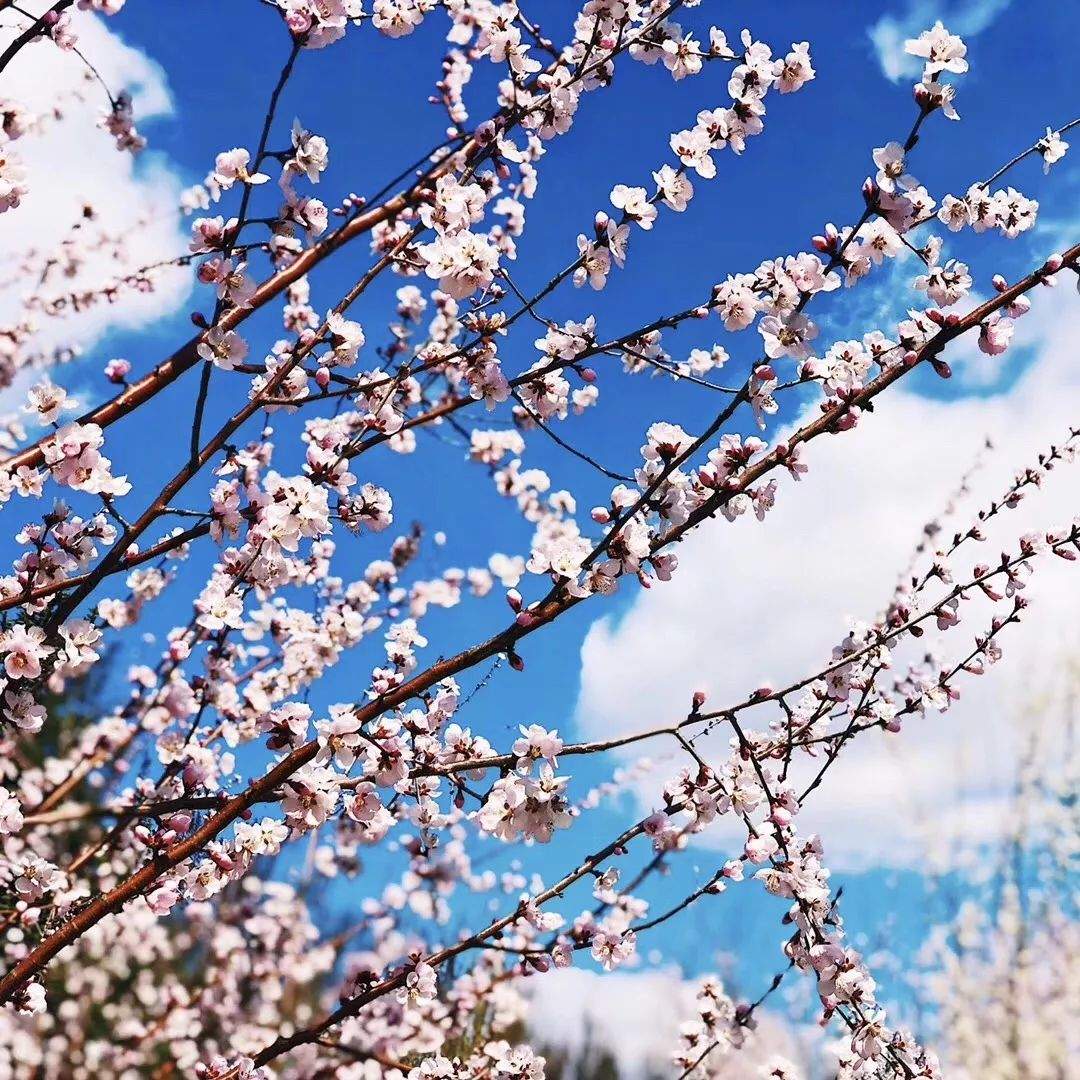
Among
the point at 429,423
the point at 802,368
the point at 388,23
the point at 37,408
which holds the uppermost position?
the point at 388,23

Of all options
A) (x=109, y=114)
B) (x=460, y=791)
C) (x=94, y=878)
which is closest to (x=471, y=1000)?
(x=460, y=791)

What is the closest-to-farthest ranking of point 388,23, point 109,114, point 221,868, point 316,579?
point 221,868
point 388,23
point 109,114
point 316,579

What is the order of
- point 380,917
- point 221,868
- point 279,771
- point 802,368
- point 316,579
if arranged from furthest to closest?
point 380,917 < point 316,579 < point 221,868 < point 802,368 < point 279,771

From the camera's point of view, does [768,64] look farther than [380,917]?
No

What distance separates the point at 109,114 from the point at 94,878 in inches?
Answer: 240

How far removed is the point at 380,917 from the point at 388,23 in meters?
7.22

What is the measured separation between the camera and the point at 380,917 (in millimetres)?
8438

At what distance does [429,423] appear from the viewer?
414cm

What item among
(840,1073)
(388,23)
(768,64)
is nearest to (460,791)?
(840,1073)

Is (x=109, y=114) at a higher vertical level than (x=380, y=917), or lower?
higher

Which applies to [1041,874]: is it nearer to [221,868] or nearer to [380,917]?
[380,917]

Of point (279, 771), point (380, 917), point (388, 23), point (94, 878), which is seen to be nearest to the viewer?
point (279, 771)

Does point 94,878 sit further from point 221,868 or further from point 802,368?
point 802,368

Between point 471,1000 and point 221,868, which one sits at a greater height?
point 471,1000
